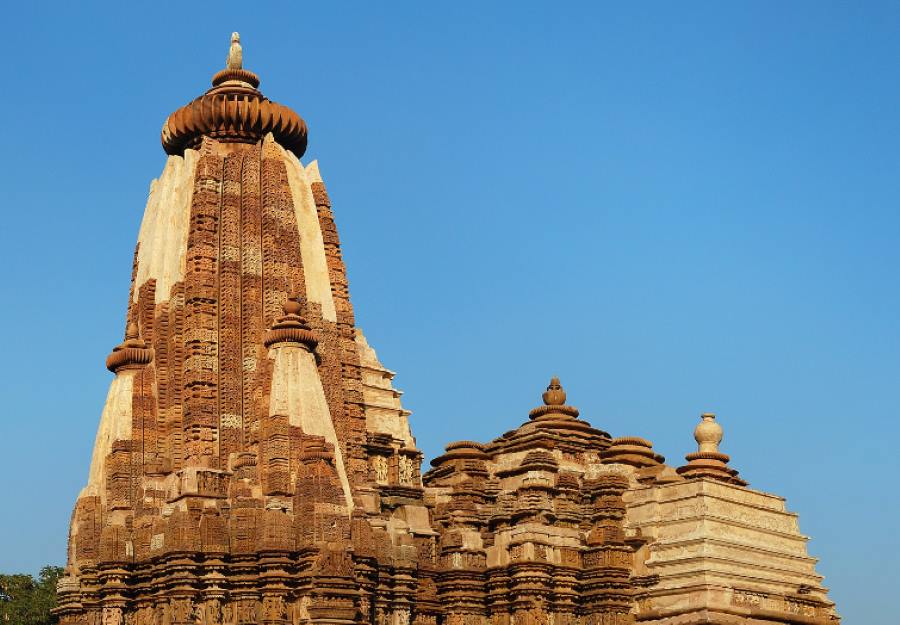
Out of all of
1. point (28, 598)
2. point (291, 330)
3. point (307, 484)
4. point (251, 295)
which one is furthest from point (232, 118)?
point (28, 598)

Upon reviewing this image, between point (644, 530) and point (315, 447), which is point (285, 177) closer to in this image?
point (315, 447)

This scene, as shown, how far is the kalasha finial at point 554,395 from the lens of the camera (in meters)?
46.1

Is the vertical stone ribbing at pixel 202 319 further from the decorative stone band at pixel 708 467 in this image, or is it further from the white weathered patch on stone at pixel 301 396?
the decorative stone band at pixel 708 467

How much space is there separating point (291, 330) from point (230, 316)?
6.75 feet

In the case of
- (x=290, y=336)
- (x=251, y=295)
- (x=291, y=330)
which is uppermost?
(x=251, y=295)

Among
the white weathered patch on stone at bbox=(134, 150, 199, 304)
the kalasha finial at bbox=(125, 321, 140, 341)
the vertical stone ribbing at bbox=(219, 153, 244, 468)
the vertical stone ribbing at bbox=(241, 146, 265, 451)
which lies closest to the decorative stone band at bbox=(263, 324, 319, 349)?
the vertical stone ribbing at bbox=(241, 146, 265, 451)

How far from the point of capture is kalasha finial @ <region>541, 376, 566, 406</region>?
151 ft

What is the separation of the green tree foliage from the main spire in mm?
25496

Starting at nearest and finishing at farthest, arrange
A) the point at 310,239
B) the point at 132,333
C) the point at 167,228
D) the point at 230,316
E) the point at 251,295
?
the point at 230,316, the point at 251,295, the point at 132,333, the point at 167,228, the point at 310,239

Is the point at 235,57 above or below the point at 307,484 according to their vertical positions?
above

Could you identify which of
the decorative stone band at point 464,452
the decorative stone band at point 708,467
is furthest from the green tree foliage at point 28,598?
the decorative stone band at point 708,467

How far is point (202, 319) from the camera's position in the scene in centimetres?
3856

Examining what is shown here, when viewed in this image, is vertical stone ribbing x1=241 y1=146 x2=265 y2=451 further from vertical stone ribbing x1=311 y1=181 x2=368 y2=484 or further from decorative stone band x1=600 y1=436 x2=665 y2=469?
decorative stone band x1=600 y1=436 x2=665 y2=469

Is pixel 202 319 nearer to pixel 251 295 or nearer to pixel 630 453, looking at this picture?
pixel 251 295
